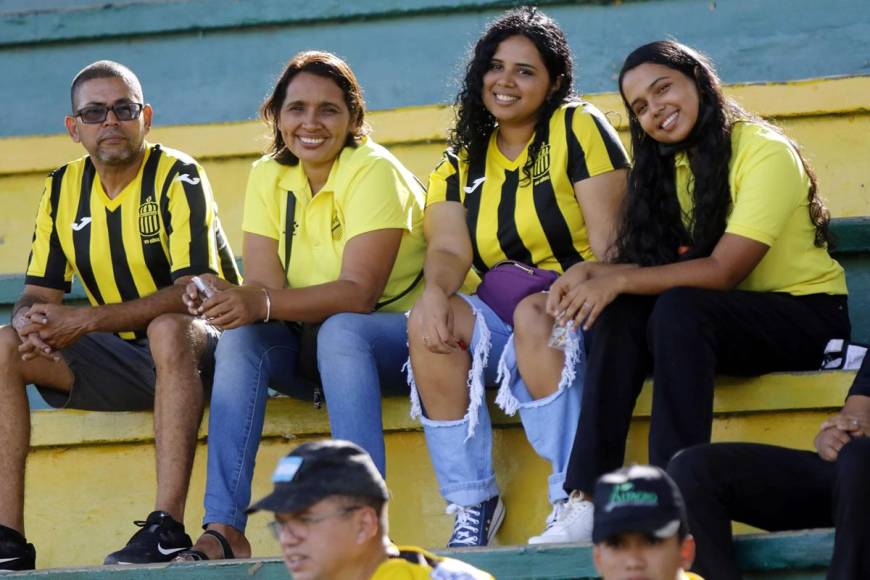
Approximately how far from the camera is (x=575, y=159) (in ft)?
12.9

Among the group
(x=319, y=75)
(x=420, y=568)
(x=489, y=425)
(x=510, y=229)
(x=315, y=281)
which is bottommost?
(x=420, y=568)

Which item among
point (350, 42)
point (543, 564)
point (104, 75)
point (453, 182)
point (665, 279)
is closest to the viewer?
point (543, 564)

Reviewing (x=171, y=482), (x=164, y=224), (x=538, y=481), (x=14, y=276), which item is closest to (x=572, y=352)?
(x=538, y=481)

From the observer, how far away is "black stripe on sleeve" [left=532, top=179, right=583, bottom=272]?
3932 millimetres

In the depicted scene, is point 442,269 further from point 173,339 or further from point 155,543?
point 155,543

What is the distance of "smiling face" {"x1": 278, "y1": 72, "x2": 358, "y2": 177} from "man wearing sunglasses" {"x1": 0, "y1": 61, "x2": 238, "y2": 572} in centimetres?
30

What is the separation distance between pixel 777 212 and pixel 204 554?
1.46m

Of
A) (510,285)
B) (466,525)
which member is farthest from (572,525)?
(510,285)

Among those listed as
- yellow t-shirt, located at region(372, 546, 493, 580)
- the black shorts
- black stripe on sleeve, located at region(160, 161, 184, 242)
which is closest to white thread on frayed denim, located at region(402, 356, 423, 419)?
the black shorts

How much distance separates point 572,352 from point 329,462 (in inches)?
42.8

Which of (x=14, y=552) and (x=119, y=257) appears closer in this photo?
(x=14, y=552)

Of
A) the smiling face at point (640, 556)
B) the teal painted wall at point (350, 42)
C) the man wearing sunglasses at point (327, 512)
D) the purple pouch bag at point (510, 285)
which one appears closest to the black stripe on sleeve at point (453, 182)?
the purple pouch bag at point (510, 285)

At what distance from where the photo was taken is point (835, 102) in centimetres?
465

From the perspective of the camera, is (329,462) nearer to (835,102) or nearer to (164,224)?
(164,224)
